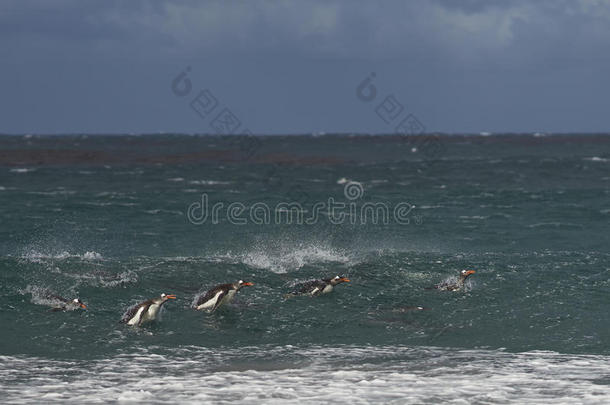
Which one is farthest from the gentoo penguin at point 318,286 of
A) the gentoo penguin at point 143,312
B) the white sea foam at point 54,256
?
the white sea foam at point 54,256

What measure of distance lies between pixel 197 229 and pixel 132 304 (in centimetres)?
1396

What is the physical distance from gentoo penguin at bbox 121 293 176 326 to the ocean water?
10.7 inches

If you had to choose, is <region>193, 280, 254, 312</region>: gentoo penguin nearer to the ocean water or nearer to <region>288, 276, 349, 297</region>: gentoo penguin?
the ocean water

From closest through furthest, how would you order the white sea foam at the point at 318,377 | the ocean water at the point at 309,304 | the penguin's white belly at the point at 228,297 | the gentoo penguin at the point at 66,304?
the white sea foam at the point at 318,377 → the ocean water at the point at 309,304 → the gentoo penguin at the point at 66,304 → the penguin's white belly at the point at 228,297

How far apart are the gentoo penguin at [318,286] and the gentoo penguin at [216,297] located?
188 centimetres

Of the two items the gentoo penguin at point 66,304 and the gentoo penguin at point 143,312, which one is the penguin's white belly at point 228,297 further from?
the gentoo penguin at point 66,304

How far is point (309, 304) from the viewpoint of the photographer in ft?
64.3

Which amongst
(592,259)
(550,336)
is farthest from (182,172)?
(550,336)

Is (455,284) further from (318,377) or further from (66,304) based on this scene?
(66,304)

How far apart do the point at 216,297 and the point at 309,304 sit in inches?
93.8

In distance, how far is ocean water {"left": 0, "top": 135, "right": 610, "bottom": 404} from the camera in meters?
12.9

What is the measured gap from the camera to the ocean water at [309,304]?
12852mm

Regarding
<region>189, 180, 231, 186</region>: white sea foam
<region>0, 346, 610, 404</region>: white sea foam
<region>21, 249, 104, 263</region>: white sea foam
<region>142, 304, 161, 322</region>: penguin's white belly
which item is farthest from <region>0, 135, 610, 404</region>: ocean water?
Answer: <region>189, 180, 231, 186</region>: white sea foam

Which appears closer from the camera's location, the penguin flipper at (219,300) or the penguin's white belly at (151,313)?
the penguin's white belly at (151,313)
